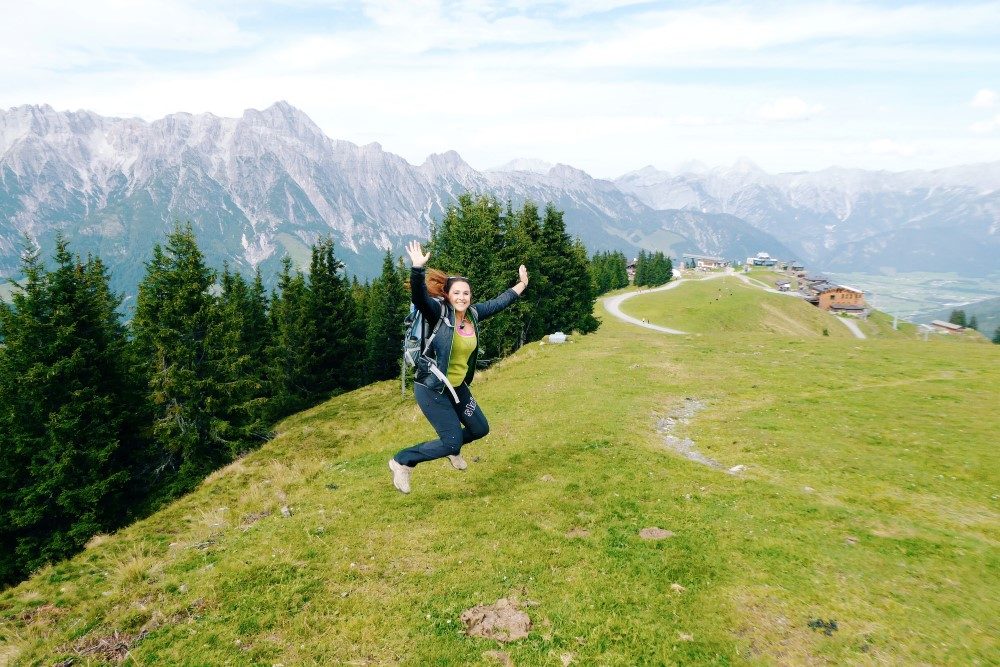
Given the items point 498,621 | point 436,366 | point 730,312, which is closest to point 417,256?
point 436,366

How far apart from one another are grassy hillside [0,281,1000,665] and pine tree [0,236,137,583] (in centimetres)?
1100

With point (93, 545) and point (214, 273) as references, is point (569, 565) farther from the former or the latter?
point (214, 273)

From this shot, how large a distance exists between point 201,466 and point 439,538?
31889 mm

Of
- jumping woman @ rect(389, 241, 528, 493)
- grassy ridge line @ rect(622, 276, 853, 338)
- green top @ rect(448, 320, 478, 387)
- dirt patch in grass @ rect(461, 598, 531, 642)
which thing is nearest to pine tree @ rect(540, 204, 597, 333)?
grassy ridge line @ rect(622, 276, 853, 338)

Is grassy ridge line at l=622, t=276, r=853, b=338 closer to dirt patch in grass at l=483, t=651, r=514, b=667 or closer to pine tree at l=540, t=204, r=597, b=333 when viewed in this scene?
pine tree at l=540, t=204, r=597, b=333

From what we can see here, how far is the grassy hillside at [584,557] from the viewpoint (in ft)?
26.2

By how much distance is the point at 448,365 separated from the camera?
35.1 feet

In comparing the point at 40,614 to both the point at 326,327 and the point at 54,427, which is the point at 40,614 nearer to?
the point at 54,427

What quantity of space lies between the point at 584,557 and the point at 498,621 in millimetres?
2635

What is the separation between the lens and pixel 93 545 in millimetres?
13445

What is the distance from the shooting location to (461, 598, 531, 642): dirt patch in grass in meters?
8.21

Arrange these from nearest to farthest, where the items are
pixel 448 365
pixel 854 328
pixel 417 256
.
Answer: pixel 417 256, pixel 448 365, pixel 854 328

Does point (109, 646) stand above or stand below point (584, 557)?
above

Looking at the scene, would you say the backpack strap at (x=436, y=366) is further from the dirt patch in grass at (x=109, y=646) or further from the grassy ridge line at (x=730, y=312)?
the grassy ridge line at (x=730, y=312)
